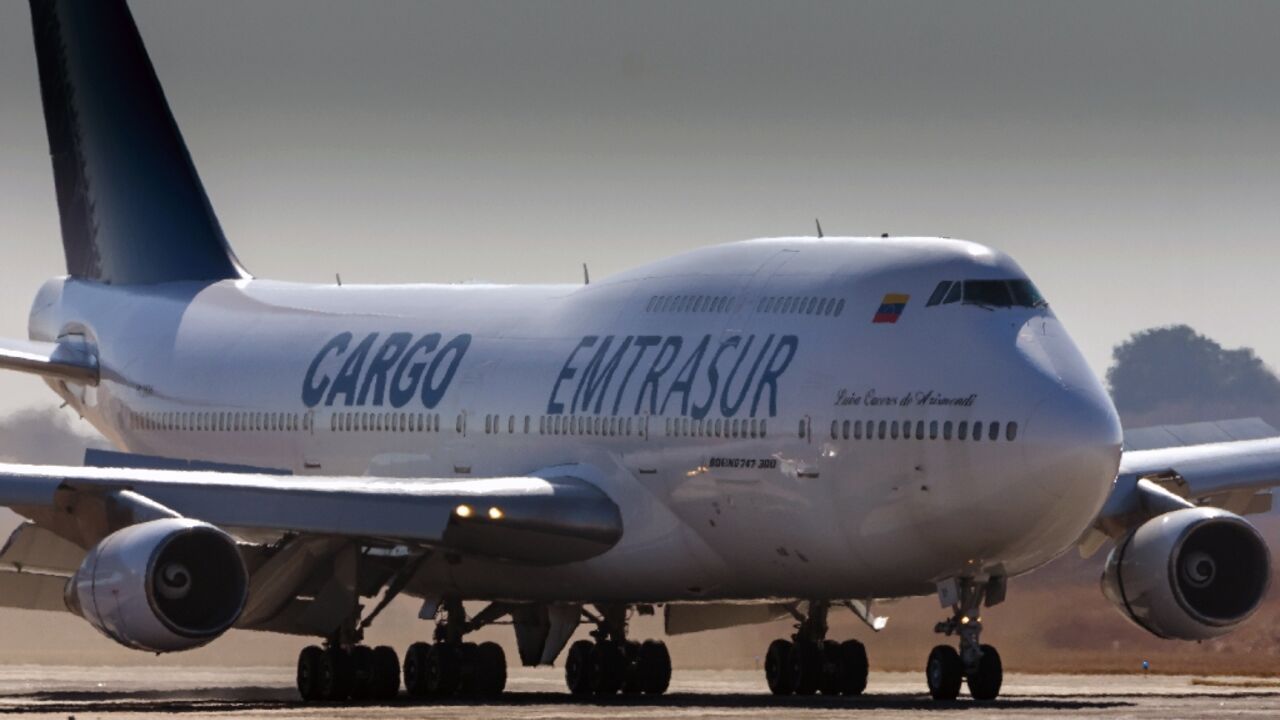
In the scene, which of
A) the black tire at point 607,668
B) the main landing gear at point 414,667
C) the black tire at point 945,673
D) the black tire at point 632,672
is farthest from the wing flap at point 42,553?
the black tire at point 945,673

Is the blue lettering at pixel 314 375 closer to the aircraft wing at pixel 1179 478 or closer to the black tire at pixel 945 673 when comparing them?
the aircraft wing at pixel 1179 478

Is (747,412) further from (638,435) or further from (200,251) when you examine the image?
(200,251)

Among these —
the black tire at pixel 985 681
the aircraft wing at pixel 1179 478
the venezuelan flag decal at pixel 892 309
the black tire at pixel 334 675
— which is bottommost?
the black tire at pixel 985 681

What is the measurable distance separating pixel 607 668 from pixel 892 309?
871cm

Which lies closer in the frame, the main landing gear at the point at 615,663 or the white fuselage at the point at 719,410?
the white fuselage at the point at 719,410

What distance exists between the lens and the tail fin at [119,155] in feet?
193

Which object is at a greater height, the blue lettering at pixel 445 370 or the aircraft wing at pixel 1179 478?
the blue lettering at pixel 445 370

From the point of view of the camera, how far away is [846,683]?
151ft

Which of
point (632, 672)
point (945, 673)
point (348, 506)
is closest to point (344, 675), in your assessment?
point (348, 506)

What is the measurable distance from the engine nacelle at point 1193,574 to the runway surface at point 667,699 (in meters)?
1.07

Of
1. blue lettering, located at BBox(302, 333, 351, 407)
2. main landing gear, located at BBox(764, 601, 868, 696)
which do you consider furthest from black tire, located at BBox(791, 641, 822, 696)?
blue lettering, located at BBox(302, 333, 351, 407)

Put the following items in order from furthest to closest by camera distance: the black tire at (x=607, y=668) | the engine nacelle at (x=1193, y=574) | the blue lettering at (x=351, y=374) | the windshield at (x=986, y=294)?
the blue lettering at (x=351, y=374) < the black tire at (x=607, y=668) < the engine nacelle at (x=1193, y=574) < the windshield at (x=986, y=294)

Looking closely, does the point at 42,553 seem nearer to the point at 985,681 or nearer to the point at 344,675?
the point at 344,675

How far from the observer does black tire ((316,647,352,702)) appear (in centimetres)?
4481
